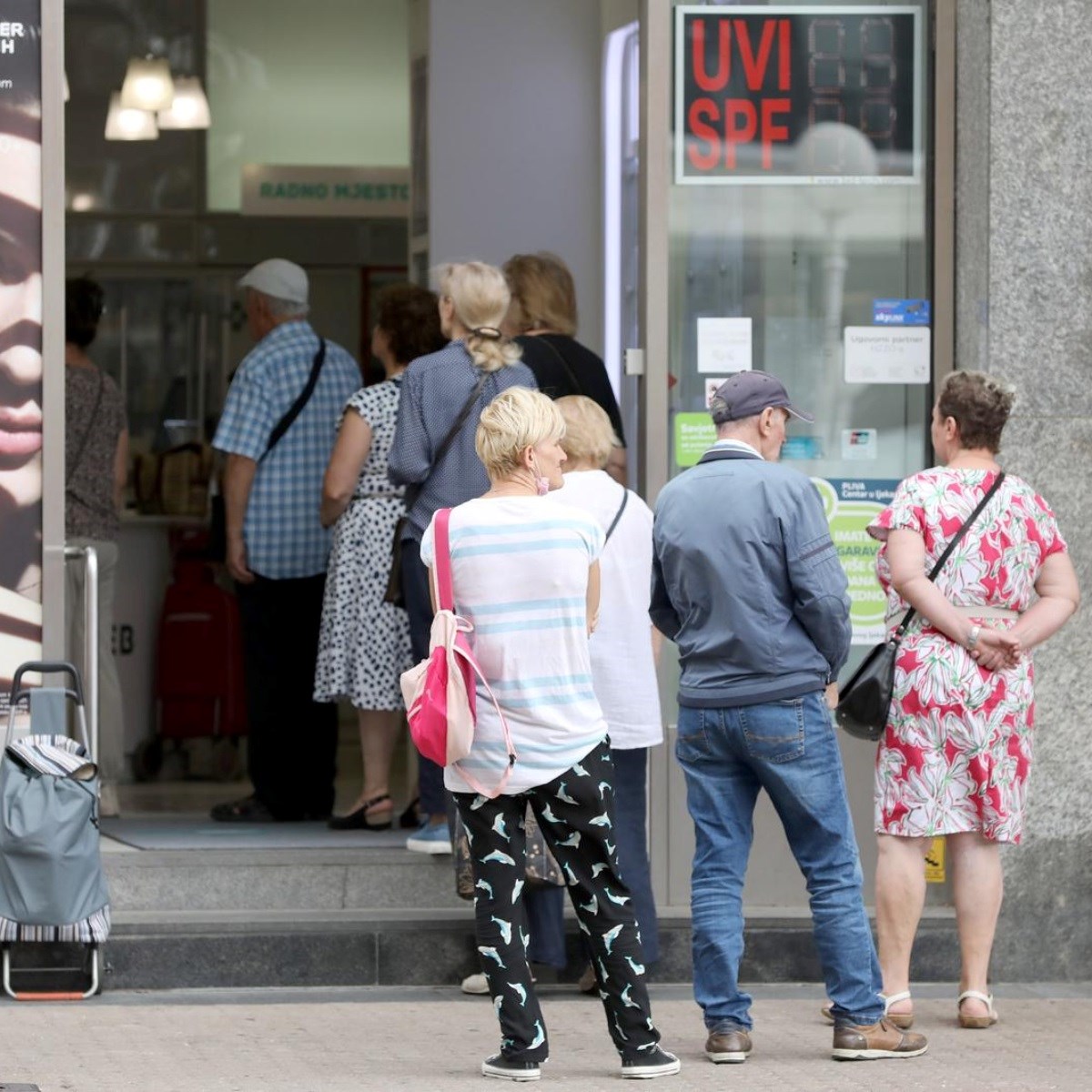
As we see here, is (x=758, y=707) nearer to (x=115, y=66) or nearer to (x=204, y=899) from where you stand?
(x=204, y=899)

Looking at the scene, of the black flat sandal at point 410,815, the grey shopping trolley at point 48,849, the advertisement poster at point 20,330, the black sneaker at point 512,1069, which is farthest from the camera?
the black flat sandal at point 410,815

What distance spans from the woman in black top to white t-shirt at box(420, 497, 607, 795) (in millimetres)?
1768

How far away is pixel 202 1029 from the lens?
21.2 ft

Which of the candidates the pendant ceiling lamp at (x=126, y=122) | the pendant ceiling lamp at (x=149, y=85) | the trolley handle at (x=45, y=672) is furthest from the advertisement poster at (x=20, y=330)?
the pendant ceiling lamp at (x=126, y=122)

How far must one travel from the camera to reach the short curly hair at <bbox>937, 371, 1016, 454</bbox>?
252 inches

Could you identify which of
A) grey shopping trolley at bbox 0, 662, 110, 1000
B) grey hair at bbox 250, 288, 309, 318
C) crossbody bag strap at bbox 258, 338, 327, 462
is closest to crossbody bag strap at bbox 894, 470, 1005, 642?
grey shopping trolley at bbox 0, 662, 110, 1000

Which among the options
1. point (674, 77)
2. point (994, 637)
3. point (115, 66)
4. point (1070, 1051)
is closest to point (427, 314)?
point (674, 77)

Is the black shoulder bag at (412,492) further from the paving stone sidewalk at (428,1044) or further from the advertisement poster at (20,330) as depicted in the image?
the paving stone sidewalk at (428,1044)

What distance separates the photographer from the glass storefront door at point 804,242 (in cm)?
758

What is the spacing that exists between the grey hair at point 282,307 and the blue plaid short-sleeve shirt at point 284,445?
12cm

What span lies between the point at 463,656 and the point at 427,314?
2961 millimetres

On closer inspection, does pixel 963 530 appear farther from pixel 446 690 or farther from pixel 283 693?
pixel 283 693

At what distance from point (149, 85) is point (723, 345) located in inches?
260

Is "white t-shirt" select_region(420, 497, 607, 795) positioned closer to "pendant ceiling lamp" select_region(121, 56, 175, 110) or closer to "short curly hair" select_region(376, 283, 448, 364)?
"short curly hair" select_region(376, 283, 448, 364)
